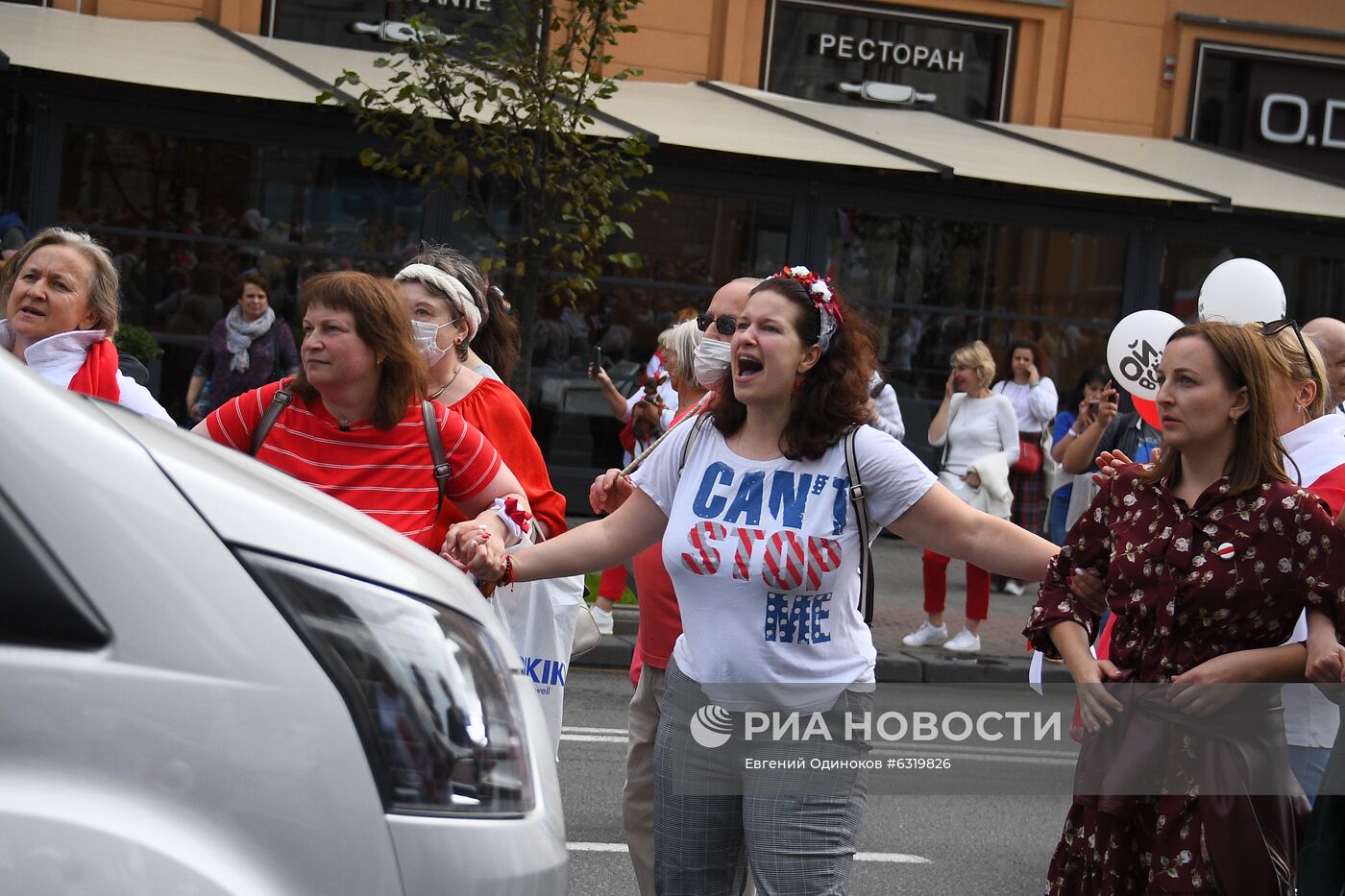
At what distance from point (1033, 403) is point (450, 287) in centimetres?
811

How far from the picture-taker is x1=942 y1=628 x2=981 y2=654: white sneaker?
9500 millimetres

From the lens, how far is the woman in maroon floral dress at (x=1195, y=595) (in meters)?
3.15

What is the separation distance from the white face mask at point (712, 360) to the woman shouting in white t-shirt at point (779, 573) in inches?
15.2

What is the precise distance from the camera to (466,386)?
4461 millimetres

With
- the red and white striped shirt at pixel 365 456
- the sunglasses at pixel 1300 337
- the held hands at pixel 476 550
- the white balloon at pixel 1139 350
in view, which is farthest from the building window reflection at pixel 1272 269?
the held hands at pixel 476 550

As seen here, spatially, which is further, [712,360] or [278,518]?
[712,360]

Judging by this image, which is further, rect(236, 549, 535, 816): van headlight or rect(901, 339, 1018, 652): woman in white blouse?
rect(901, 339, 1018, 652): woman in white blouse

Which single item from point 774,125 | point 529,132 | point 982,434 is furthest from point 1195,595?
point 774,125

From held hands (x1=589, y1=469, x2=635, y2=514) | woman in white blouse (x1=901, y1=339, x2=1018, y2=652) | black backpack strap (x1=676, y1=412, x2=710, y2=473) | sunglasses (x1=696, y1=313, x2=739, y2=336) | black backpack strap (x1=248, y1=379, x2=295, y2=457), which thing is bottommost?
woman in white blouse (x1=901, y1=339, x2=1018, y2=652)

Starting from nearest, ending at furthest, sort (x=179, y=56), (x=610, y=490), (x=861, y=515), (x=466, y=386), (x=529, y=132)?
(x=861, y=515) → (x=610, y=490) → (x=466, y=386) → (x=529, y=132) → (x=179, y=56)

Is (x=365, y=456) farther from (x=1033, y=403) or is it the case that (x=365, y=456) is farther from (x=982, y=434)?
(x=1033, y=403)

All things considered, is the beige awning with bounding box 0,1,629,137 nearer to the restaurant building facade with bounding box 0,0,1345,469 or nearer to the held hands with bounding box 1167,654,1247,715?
the restaurant building facade with bounding box 0,0,1345,469

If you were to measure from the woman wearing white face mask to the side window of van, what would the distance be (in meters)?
2.43

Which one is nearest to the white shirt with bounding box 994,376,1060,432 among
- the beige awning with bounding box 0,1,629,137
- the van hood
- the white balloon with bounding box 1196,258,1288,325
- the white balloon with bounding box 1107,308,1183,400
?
the beige awning with bounding box 0,1,629,137
